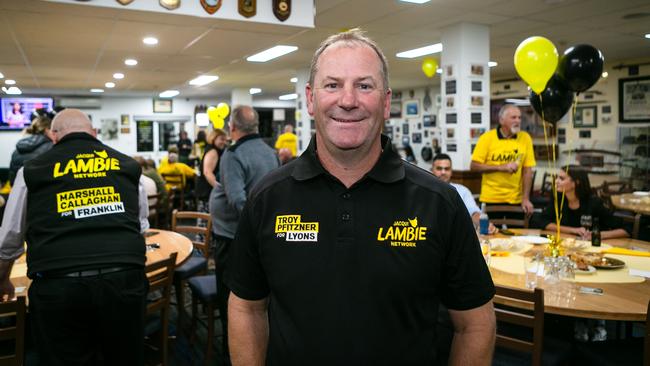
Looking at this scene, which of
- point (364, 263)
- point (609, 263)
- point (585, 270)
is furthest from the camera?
point (609, 263)

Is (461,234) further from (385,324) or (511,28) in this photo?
(511,28)

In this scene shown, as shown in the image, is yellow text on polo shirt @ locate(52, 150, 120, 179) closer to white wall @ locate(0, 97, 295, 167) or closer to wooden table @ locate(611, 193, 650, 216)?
wooden table @ locate(611, 193, 650, 216)

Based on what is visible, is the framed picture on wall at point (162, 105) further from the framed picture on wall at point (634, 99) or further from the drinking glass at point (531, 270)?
the drinking glass at point (531, 270)

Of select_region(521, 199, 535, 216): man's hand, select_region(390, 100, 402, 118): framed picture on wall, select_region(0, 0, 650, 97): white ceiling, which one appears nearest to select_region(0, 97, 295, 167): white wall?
select_region(0, 0, 650, 97): white ceiling

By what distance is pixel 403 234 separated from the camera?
4.16ft

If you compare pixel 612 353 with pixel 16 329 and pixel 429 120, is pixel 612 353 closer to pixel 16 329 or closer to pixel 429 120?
pixel 16 329

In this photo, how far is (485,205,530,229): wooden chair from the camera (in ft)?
15.1

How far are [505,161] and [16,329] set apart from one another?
4427 mm

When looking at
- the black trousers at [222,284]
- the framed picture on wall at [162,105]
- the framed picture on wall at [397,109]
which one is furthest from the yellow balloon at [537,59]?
the framed picture on wall at [162,105]

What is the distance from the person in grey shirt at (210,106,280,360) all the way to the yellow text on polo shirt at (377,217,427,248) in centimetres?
215

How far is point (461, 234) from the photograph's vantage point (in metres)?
1.31

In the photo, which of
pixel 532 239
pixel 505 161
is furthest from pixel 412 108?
pixel 532 239

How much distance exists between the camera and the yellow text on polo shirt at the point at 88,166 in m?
2.32

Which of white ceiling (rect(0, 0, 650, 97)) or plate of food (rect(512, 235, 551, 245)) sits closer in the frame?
plate of food (rect(512, 235, 551, 245))
